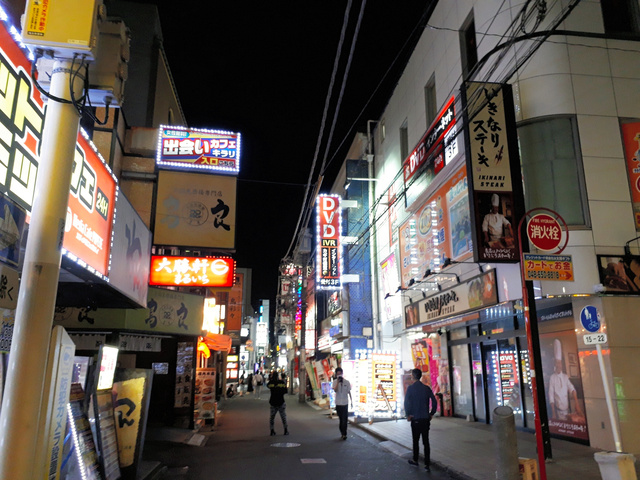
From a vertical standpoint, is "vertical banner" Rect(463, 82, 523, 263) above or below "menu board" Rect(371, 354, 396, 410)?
above

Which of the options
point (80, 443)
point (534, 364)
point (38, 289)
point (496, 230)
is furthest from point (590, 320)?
point (38, 289)

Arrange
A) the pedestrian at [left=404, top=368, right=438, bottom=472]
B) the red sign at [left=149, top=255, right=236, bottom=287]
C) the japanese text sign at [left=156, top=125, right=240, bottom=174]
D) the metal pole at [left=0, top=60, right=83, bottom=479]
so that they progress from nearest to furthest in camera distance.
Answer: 1. the metal pole at [left=0, top=60, right=83, bottom=479]
2. the pedestrian at [left=404, top=368, right=438, bottom=472]
3. the red sign at [left=149, top=255, right=236, bottom=287]
4. the japanese text sign at [left=156, top=125, right=240, bottom=174]

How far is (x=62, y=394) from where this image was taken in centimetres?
520

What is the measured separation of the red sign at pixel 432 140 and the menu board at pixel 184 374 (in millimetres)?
10398

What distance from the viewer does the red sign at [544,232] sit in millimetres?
9266

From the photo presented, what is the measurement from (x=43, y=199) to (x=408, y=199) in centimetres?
1779

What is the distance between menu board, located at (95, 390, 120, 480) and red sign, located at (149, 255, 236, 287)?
5200 millimetres

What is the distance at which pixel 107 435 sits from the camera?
24.3 ft

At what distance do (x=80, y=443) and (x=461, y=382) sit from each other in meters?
14.3

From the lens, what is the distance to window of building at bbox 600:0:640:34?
43.3 ft

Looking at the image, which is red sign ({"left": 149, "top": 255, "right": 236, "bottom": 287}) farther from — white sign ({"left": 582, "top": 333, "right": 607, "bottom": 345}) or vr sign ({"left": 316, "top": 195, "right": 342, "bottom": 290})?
vr sign ({"left": 316, "top": 195, "right": 342, "bottom": 290})

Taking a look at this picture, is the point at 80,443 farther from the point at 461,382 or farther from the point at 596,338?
the point at 461,382

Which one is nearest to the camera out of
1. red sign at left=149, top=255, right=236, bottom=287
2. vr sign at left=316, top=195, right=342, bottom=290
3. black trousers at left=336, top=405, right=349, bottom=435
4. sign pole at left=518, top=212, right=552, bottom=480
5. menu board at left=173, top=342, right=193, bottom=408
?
sign pole at left=518, top=212, right=552, bottom=480

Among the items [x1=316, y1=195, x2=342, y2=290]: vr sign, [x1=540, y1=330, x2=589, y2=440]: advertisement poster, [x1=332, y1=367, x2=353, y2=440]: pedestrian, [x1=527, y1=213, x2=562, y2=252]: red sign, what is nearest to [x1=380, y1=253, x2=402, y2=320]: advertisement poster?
[x1=316, y1=195, x2=342, y2=290]: vr sign
